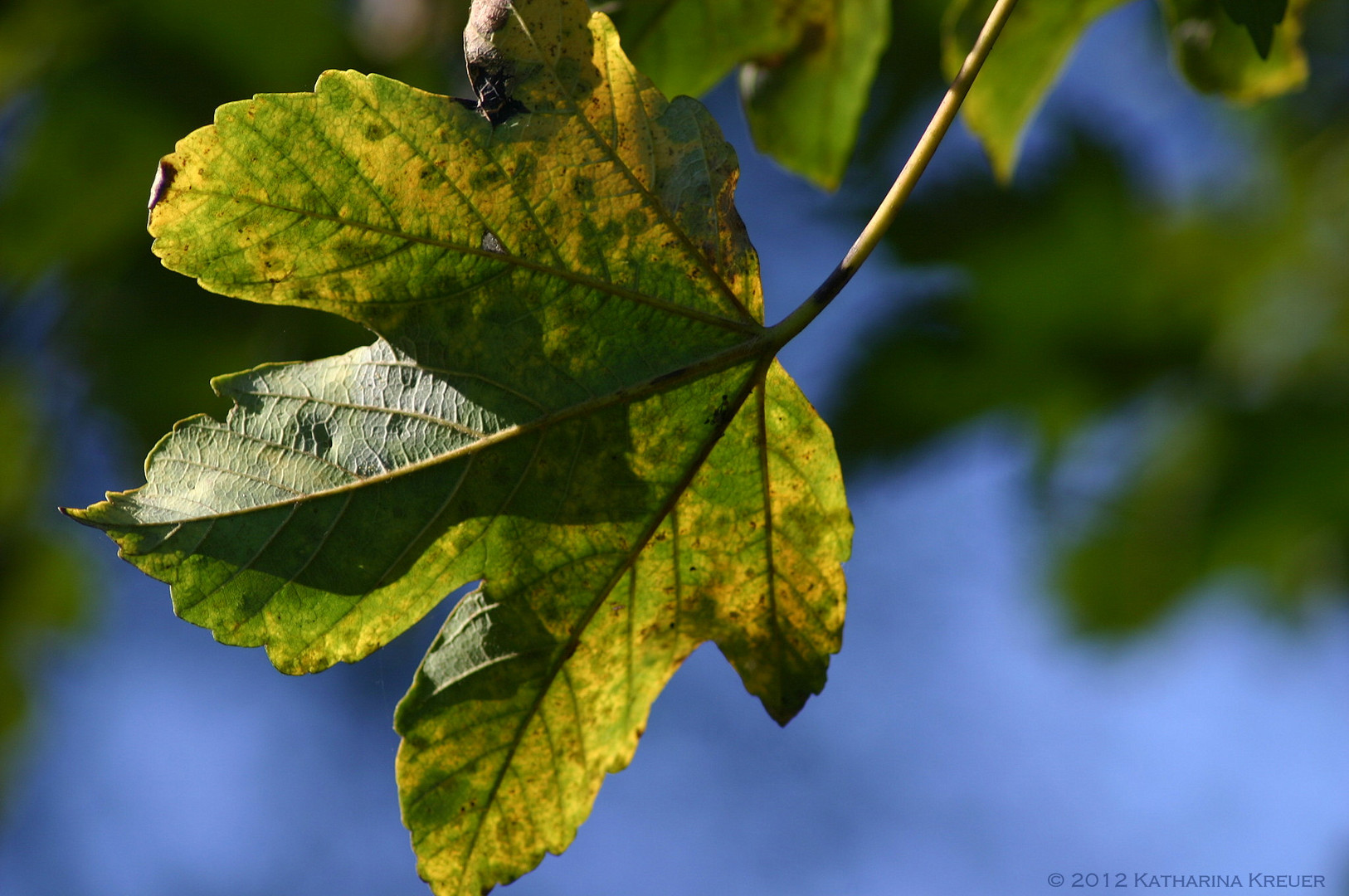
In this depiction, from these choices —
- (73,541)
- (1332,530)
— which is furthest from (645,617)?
(73,541)

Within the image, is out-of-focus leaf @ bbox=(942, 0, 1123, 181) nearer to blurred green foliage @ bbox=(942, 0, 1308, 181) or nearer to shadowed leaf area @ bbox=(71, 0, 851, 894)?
blurred green foliage @ bbox=(942, 0, 1308, 181)

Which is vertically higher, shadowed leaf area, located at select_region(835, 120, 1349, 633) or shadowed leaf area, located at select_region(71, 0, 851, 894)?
shadowed leaf area, located at select_region(71, 0, 851, 894)

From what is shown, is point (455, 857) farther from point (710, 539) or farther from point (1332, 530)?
point (1332, 530)

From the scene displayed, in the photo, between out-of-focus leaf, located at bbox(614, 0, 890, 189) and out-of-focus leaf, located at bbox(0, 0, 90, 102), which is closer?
out-of-focus leaf, located at bbox(614, 0, 890, 189)

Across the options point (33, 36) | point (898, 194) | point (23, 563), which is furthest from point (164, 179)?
point (23, 563)

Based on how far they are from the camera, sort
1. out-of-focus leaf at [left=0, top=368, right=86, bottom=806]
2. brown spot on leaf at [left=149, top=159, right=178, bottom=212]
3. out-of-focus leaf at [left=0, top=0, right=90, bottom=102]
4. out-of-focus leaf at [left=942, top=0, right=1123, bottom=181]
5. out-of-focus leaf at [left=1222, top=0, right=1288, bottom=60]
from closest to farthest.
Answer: brown spot on leaf at [left=149, top=159, right=178, bottom=212] < out-of-focus leaf at [left=1222, top=0, right=1288, bottom=60] < out-of-focus leaf at [left=942, top=0, right=1123, bottom=181] < out-of-focus leaf at [left=0, top=0, right=90, bottom=102] < out-of-focus leaf at [left=0, top=368, right=86, bottom=806]

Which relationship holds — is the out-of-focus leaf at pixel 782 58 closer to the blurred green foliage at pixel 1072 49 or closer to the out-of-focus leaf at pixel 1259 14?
the blurred green foliage at pixel 1072 49

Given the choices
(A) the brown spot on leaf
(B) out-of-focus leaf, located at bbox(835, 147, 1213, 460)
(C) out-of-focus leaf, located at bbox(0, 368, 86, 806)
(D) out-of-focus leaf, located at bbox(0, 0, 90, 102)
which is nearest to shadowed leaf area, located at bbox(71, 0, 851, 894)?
(A) the brown spot on leaf
